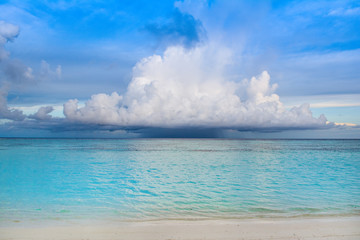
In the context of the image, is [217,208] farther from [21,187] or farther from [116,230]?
[21,187]

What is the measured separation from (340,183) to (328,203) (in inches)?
373

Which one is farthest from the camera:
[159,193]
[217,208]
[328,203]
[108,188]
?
[108,188]

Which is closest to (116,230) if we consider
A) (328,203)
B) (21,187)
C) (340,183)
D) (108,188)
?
(108,188)

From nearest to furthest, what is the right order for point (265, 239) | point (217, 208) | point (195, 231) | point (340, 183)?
point (265, 239) < point (195, 231) < point (217, 208) < point (340, 183)

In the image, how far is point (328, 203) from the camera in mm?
15695

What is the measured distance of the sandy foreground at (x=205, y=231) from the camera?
915 cm

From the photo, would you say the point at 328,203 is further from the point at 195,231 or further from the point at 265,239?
the point at 195,231

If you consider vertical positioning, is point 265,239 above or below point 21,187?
above

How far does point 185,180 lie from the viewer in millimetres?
23844

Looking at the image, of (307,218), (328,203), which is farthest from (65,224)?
(328,203)

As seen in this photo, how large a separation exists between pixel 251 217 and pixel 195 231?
412 centimetres

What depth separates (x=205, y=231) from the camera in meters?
9.71

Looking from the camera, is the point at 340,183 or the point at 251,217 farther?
the point at 340,183

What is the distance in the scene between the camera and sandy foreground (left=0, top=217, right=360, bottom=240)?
30.0 feet
